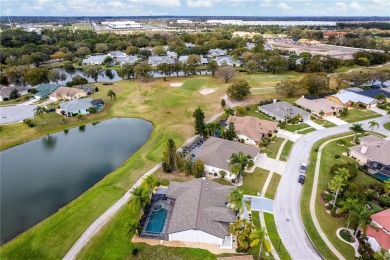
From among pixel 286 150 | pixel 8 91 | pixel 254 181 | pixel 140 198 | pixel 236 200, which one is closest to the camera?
pixel 236 200

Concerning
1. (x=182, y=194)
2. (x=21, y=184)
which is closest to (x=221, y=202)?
(x=182, y=194)

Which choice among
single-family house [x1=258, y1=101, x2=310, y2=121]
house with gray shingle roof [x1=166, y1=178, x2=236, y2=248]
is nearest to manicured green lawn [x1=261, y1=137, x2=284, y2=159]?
single-family house [x1=258, y1=101, x2=310, y2=121]

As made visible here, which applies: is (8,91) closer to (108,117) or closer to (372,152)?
(108,117)

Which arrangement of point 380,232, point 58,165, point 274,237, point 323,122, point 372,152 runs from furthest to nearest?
point 323,122, point 58,165, point 372,152, point 274,237, point 380,232

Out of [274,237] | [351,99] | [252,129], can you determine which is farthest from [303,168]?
[351,99]

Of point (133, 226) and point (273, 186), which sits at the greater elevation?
point (133, 226)

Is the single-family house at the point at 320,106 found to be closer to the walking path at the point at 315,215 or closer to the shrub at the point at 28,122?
the walking path at the point at 315,215

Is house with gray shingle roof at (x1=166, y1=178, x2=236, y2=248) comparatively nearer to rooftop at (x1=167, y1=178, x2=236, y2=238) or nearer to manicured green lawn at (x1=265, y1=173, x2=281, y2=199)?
rooftop at (x1=167, y1=178, x2=236, y2=238)

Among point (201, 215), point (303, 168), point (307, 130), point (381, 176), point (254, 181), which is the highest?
point (201, 215)
